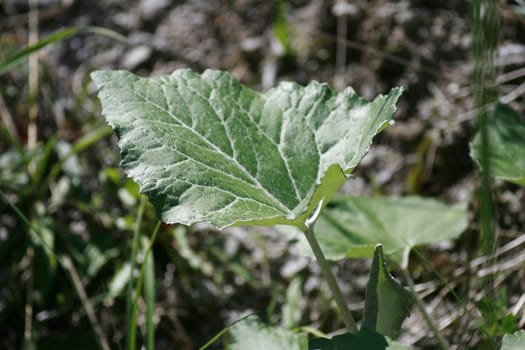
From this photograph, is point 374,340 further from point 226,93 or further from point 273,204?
point 226,93

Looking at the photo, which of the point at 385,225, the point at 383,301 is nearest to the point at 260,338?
the point at 383,301

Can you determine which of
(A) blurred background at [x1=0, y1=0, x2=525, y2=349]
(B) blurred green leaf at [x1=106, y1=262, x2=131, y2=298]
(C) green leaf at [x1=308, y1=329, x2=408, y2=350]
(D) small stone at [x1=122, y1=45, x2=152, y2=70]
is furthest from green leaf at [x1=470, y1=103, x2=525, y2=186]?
(D) small stone at [x1=122, y1=45, x2=152, y2=70]

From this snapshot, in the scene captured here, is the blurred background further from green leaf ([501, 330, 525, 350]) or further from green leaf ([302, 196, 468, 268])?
green leaf ([501, 330, 525, 350])

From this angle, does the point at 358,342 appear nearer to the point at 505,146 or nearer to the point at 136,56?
the point at 505,146

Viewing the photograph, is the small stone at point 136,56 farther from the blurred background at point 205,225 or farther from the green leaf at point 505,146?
the green leaf at point 505,146

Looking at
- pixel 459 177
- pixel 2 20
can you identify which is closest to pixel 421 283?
pixel 459 177

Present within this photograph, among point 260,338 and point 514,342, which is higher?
point 514,342

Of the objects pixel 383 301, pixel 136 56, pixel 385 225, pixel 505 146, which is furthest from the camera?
pixel 136 56
